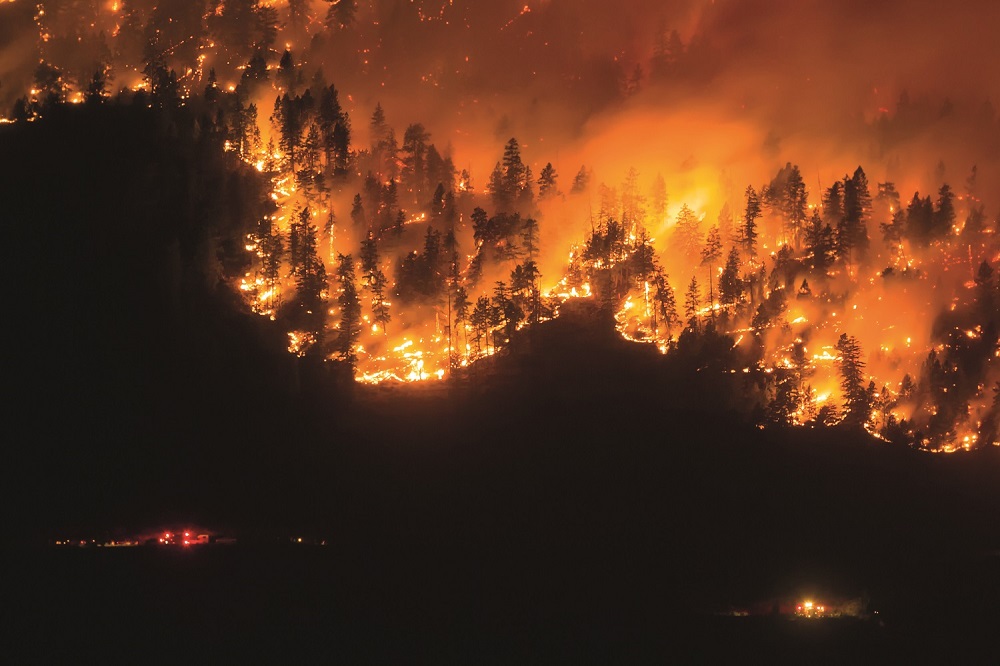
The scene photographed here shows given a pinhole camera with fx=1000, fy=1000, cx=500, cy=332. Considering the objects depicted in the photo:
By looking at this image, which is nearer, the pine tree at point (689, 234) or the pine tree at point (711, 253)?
the pine tree at point (711, 253)

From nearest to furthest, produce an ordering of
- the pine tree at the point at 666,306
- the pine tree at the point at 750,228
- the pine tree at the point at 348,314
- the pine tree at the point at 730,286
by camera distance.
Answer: the pine tree at the point at 348,314 < the pine tree at the point at 666,306 < the pine tree at the point at 730,286 < the pine tree at the point at 750,228

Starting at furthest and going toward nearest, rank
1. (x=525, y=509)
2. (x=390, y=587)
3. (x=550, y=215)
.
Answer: (x=550, y=215)
(x=525, y=509)
(x=390, y=587)

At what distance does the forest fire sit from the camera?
10825 cm

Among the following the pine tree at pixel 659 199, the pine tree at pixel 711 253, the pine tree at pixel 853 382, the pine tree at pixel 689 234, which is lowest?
the pine tree at pixel 853 382

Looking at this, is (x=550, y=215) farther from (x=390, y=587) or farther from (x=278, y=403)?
(x=390, y=587)

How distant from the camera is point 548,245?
4943 inches

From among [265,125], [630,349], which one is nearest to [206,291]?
[265,125]

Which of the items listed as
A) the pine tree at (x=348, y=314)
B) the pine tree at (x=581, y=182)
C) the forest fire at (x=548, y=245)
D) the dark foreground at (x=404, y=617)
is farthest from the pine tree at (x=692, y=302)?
the dark foreground at (x=404, y=617)

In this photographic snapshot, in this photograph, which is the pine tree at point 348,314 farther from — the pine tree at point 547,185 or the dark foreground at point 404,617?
the pine tree at point 547,185

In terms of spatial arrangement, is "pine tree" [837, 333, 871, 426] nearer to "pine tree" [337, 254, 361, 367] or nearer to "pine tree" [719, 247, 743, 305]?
"pine tree" [719, 247, 743, 305]

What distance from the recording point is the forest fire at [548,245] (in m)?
108

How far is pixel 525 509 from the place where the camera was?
91500 millimetres

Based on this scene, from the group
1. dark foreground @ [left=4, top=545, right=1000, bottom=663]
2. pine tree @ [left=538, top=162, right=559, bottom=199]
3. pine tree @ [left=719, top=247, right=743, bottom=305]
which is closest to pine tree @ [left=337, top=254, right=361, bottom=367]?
dark foreground @ [left=4, top=545, right=1000, bottom=663]

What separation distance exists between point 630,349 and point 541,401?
508 inches
